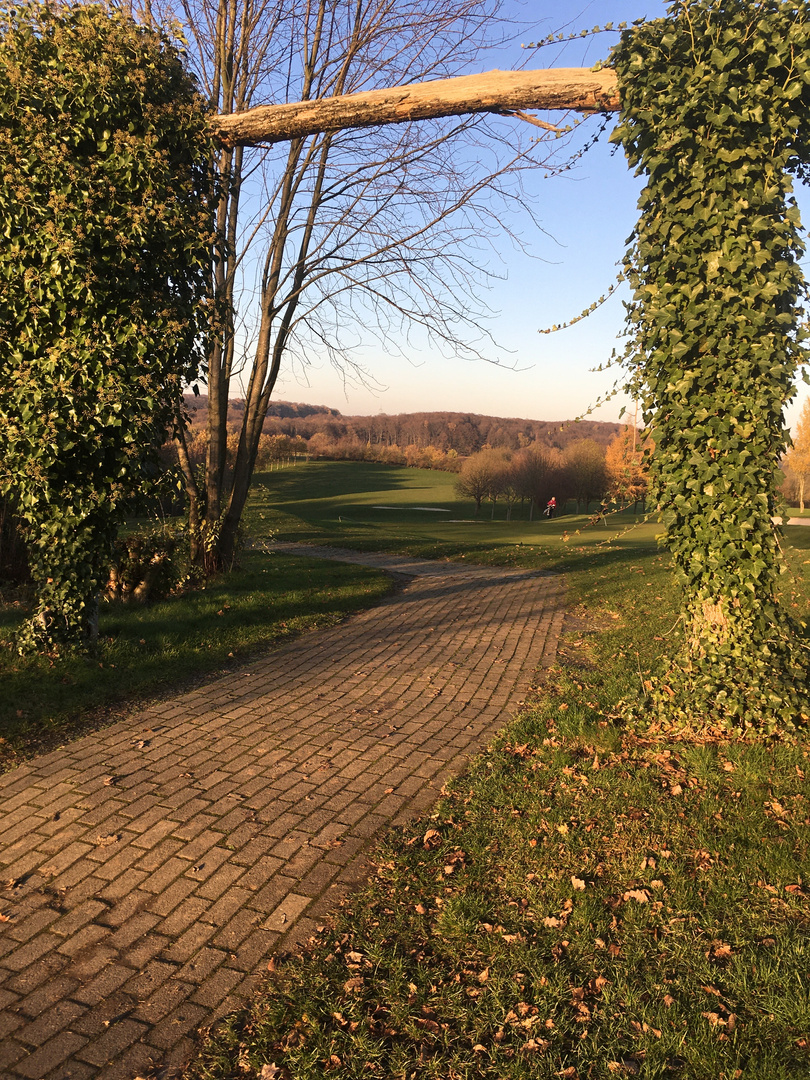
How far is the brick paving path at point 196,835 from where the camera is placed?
8.92 ft

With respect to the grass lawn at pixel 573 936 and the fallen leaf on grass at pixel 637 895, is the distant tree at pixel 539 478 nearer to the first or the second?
the grass lawn at pixel 573 936

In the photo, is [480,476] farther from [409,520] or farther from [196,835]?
[196,835]

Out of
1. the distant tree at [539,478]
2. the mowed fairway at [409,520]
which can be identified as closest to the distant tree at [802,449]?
the mowed fairway at [409,520]

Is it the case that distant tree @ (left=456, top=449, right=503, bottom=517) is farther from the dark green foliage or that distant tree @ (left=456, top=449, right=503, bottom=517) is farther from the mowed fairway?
the dark green foliage

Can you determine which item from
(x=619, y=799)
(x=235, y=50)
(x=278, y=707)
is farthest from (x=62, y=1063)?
(x=235, y=50)

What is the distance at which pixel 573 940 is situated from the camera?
303 cm

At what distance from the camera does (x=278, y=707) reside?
19.4 ft

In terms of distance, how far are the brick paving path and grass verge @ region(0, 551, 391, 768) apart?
1.39 feet

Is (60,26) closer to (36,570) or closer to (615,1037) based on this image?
(36,570)

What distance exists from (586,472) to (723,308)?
53803 millimetres

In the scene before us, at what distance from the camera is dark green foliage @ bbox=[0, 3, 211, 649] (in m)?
5.70

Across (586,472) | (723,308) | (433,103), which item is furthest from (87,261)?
(586,472)

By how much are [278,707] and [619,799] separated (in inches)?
115

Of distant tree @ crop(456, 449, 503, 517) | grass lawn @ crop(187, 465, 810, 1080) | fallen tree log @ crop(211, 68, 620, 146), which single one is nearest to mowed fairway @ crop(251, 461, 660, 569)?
distant tree @ crop(456, 449, 503, 517)
